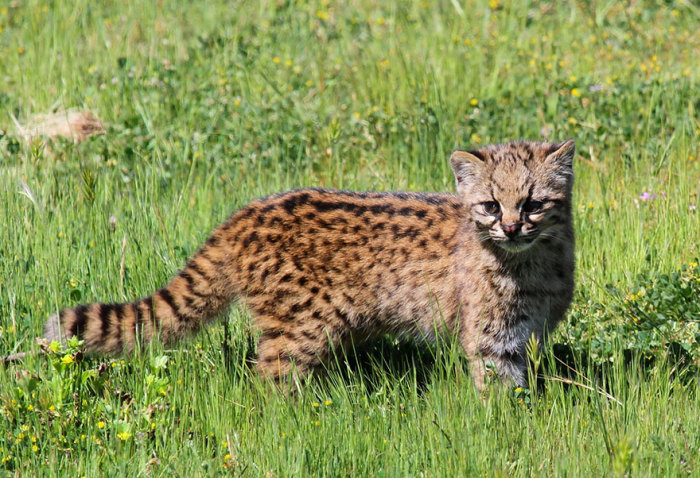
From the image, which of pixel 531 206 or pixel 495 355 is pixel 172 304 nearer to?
pixel 495 355

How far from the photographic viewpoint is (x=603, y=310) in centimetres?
628

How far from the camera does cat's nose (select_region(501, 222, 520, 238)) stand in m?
5.28

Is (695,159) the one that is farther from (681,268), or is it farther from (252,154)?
(252,154)

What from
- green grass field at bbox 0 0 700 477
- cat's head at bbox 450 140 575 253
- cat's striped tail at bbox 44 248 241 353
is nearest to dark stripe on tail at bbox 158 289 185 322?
cat's striped tail at bbox 44 248 241 353

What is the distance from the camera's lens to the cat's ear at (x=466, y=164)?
559cm

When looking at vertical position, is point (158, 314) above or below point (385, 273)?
below

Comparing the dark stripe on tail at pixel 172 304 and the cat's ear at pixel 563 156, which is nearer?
the cat's ear at pixel 563 156

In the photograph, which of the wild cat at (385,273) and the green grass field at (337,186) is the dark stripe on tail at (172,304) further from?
the green grass field at (337,186)

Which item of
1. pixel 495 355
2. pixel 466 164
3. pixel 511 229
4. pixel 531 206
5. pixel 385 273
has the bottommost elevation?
A: pixel 495 355

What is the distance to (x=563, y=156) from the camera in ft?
18.0

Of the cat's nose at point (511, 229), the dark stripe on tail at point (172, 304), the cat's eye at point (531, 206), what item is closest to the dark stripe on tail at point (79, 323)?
the dark stripe on tail at point (172, 304)

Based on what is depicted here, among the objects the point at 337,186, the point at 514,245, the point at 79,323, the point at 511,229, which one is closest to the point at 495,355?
the point at 514,245

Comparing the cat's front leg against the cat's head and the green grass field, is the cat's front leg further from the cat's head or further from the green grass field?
the cat's head

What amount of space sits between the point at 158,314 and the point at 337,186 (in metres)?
2.56
